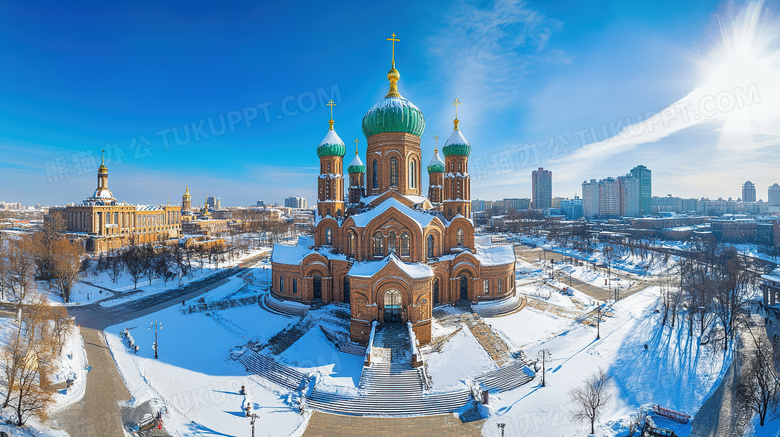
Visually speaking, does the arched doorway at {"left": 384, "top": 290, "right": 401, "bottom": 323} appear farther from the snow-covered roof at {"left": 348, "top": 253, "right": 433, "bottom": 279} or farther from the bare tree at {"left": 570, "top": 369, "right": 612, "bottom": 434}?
the bare tree at {"left": 570, "top": 369, "right": 612, "bottom": 434}

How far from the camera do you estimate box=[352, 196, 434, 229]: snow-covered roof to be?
25.8 m

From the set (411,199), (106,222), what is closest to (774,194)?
(411,199)

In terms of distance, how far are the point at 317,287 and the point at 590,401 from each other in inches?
848

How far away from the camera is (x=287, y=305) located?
29.0m

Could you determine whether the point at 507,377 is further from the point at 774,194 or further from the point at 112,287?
the point at 774,194

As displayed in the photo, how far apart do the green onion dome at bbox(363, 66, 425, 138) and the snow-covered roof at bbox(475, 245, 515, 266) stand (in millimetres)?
12460

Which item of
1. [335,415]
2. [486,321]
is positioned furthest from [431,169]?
[335,415]

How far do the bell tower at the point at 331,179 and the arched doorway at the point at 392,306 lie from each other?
39.6ft

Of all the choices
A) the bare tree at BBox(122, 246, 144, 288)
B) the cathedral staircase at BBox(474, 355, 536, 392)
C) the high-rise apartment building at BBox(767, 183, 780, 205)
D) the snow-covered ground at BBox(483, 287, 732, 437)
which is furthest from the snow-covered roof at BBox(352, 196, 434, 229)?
the high-rise apartment building at BBox(767, 183, 780, 205)

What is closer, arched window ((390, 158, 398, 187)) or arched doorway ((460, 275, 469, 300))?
arched doorway ((460, 275, 469, 300))

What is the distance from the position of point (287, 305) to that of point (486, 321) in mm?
16625

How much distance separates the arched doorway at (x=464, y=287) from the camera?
95.6 ft

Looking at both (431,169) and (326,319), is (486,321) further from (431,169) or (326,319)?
(431,169)

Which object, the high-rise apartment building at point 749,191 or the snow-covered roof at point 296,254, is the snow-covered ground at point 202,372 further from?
the high-rise apartment building at point 749,191
